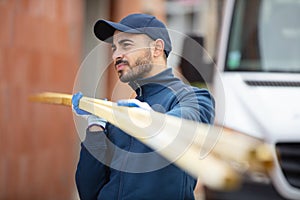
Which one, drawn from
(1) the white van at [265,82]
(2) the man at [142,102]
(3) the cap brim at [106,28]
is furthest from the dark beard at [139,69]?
(1) the white van at [265,82]

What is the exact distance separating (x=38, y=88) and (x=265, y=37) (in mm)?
2498

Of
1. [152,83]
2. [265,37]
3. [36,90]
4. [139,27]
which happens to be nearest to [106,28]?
[139,27]

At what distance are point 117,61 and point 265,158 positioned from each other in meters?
0.64

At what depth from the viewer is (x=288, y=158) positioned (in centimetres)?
463

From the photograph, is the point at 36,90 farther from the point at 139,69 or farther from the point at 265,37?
the point at 139,69

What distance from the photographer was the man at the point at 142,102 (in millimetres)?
1878

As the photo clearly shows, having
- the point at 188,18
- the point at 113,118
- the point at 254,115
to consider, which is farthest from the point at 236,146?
the point at 188,18

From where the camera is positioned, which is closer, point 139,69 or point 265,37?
point 139,69

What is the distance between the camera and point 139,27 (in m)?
1.95

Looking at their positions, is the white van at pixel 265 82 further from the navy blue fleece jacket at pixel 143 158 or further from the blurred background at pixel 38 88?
the navy blue fleece jacket at pixel 143 158

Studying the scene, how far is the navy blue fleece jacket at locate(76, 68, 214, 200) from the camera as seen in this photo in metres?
1.87

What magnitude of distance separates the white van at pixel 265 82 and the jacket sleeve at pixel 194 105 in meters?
1.99

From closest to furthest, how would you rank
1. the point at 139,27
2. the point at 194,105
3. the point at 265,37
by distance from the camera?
the point at 194,105
the point at 139,27
the point at 265,37

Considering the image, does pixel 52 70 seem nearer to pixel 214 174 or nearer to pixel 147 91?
pixel 147 91
